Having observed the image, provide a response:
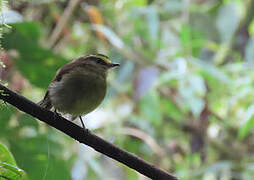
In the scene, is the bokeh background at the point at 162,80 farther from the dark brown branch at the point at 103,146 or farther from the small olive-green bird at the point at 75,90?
the dark brown branch at the point at 103,146

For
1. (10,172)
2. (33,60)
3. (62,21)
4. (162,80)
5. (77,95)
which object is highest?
(62,21)

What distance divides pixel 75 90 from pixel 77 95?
23 mm

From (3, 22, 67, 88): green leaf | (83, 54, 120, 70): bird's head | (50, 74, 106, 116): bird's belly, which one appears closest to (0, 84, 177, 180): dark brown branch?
(50, 74, 106, 116): bird's belly

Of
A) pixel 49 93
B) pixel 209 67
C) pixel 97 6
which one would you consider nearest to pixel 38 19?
pixel 97 6

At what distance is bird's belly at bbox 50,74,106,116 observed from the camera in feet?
6.45

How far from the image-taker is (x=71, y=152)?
3.22 m

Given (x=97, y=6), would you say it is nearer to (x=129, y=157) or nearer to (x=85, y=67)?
(x=85, y=67)

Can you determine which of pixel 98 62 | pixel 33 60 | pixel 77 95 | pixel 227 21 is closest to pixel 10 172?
pixel 77 95

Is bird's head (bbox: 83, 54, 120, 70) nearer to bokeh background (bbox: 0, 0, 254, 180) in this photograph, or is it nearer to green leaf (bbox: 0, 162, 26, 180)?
bokeh background (bbox: 0, 0, 254, 180)

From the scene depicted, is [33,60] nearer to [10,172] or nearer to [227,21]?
[10,172]

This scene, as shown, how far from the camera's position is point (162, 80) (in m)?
2.91

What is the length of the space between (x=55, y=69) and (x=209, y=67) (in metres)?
1.19

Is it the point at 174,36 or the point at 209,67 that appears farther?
the point at 174,36

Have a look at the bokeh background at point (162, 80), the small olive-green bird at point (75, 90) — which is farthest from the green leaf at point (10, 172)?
the bokeh background at point (162, 80)
